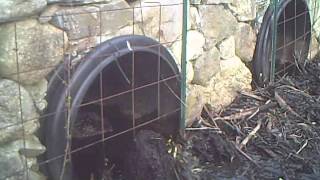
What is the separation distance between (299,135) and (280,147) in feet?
0.78

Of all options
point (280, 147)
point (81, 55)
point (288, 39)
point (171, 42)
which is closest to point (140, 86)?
point (171, 42)

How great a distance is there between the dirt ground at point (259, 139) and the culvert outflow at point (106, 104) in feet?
0.87

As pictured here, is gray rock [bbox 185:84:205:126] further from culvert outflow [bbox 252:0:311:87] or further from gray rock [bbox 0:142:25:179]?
gray rock [bbox 0:142:25:179]

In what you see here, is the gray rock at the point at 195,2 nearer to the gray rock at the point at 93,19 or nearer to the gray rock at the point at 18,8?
the gray rock at the point at 93,19

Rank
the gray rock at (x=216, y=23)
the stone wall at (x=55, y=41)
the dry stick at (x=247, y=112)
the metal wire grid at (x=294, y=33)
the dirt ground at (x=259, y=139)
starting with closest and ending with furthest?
1. the stone wall at (x=55, y=41)
2. the dirt ground at (x=259, y=139)
3. the gray rock at (x=216, y=23)
4. the dry stick at (x=247, y=112)
5. the metal wire grid at (x=294, y=33)

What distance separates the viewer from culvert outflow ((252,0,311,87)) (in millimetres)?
4430

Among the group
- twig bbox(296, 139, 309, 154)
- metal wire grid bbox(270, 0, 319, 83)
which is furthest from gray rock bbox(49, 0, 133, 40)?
metal wire grid bbox(270, 0, 319, 83)

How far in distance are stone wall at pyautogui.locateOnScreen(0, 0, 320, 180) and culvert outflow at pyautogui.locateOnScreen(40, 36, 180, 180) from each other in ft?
0.21

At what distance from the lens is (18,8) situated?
2.39m

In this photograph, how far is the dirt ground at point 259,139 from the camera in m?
3.37

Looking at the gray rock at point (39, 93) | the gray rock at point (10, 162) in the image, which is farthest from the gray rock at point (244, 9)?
the gray rock at point (10, 162)

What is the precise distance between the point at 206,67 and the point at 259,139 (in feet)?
1.97

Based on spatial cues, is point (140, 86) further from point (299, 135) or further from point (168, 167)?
point (299, 135)

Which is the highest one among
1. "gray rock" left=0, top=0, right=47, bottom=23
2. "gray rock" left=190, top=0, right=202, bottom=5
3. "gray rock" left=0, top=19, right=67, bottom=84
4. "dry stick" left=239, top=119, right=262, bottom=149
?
"gray rock" left=0, top=0, right=47, bottom=23
